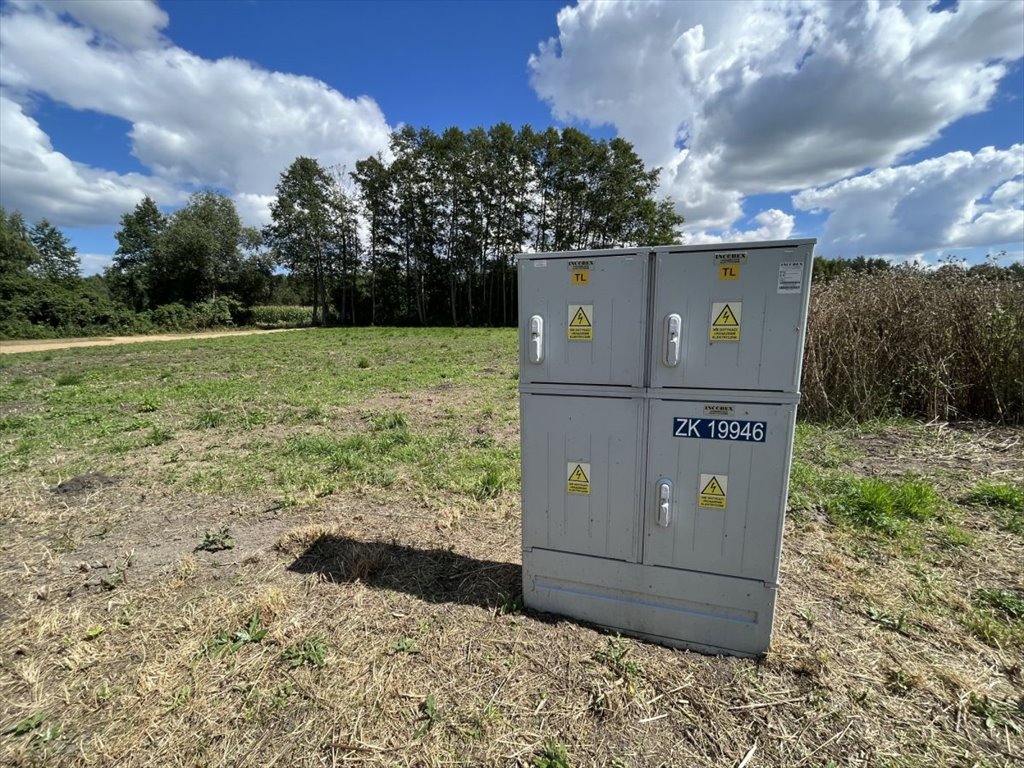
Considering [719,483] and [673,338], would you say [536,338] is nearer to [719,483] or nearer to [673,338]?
[673,338]

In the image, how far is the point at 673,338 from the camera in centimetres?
197

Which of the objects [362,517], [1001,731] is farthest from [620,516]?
[362,517]

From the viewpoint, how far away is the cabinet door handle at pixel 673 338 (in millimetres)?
1967

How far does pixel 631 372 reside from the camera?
2.10 meters

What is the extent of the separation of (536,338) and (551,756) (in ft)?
5.44

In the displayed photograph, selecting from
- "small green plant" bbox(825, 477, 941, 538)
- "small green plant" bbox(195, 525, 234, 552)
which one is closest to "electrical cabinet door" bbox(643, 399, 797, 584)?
"small green plant" bbox(825, 477, 941, 538)

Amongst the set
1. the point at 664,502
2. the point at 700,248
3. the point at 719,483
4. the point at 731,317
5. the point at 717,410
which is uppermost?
the point at 700,248

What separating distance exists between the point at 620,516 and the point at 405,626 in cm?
123

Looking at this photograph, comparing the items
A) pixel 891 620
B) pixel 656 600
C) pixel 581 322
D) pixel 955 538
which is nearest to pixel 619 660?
pixel 656 600

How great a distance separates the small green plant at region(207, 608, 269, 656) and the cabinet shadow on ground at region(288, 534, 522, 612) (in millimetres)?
480

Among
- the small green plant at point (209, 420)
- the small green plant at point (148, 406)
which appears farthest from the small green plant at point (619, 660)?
the small green plant at point (148, 406)

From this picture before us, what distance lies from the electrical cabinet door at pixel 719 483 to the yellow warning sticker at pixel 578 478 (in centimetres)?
29

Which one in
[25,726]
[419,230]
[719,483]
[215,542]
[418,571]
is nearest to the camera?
[25,726]

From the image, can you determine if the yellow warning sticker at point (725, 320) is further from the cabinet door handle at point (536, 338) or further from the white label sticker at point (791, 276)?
the cabinet door handle at point (536, 338)
